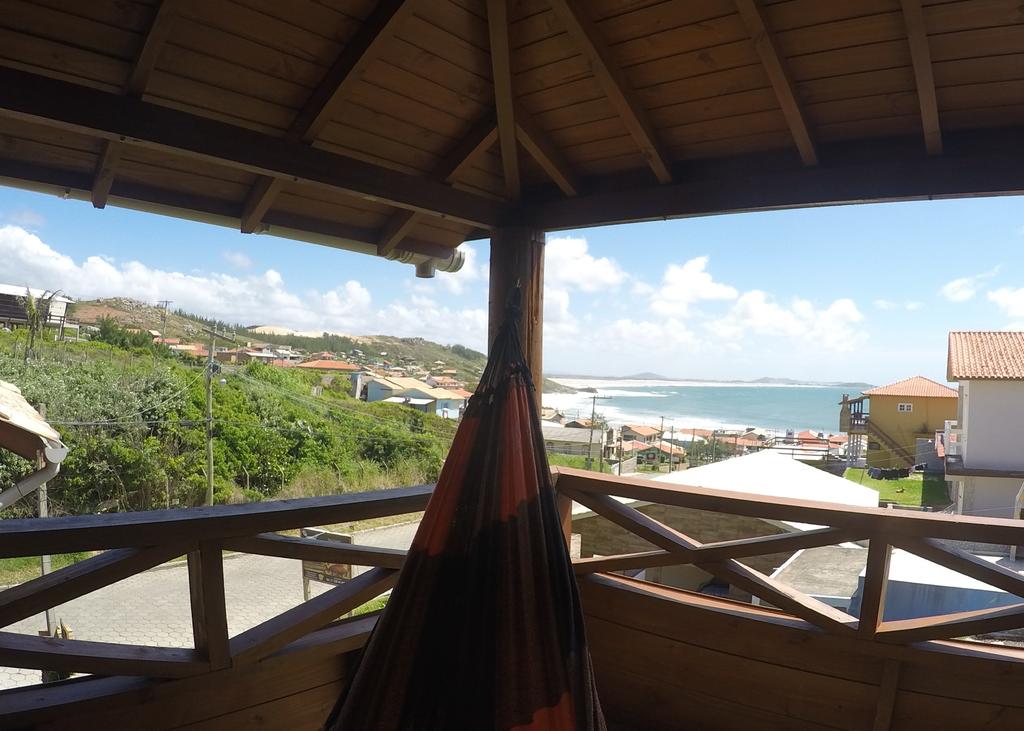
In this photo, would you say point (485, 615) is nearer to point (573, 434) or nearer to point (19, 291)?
point (19, 291)

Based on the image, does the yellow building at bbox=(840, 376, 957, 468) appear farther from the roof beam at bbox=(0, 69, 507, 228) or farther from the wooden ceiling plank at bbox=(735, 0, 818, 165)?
the roof beam at bbox=(0, 69, 507, 228)

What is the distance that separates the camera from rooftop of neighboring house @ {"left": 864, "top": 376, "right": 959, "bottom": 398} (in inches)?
340

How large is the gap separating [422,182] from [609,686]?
1.73 metres

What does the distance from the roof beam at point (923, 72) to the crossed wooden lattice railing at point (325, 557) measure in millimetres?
1017

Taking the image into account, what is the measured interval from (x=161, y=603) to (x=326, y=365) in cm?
1354

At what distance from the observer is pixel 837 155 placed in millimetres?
1935

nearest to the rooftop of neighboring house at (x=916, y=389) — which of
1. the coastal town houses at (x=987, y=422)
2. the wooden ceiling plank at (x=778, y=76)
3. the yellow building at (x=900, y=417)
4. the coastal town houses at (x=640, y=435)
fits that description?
the yellow building at (x=900, y=417)

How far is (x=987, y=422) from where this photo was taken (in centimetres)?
570

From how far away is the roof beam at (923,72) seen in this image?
1.50 metres

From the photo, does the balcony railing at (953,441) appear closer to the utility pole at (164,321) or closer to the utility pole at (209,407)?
the utility pole at (209,407)

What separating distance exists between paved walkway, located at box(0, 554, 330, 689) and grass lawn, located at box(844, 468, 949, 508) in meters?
6.02

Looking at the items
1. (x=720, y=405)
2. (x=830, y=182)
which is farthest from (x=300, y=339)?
(x=720, y=405)

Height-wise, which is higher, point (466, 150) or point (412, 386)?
point (466, 150)

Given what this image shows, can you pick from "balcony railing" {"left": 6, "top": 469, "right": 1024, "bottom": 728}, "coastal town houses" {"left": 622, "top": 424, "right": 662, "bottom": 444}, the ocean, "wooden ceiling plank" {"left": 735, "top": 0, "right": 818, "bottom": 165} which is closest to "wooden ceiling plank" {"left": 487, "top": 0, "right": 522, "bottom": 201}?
"wooden ceiling plank" {"left": 735, "top": 0, "right": 818, "bottom": 165}
